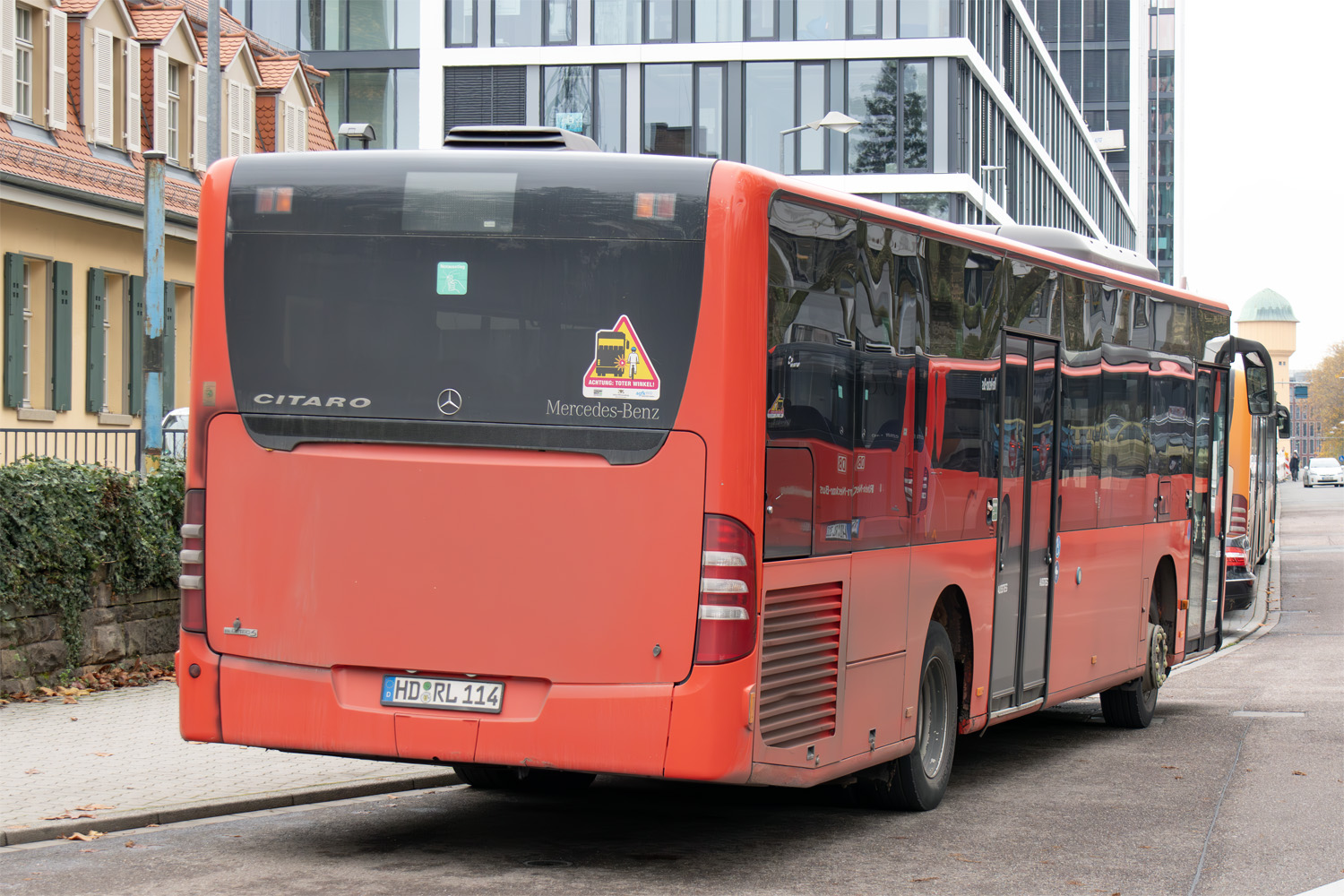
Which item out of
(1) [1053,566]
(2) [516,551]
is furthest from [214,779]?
(1) [1053,566]

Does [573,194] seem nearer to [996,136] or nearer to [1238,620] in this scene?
[1238,620]

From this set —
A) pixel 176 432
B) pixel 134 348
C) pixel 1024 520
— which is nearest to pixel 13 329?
pixel 134 348

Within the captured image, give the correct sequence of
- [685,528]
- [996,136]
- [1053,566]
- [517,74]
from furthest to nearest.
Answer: [996,136] → [517,74] → [1053,566] → [685,528]

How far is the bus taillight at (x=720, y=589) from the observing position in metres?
7.34

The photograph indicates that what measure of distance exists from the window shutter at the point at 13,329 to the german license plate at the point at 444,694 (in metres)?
18.3

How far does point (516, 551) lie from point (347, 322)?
1.23m

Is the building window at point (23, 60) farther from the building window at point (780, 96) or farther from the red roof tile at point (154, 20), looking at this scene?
the building window at point (780, 96)

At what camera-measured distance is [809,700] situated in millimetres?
8047

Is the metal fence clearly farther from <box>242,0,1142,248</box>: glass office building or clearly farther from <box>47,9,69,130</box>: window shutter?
<box>242,0,1142,248</box>: glass office building

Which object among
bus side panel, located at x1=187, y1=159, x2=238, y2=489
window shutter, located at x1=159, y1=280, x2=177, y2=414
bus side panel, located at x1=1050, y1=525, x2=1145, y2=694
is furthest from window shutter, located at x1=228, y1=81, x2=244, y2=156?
bus side panel, located at x1=187, y1=159, x2=238, y2=489

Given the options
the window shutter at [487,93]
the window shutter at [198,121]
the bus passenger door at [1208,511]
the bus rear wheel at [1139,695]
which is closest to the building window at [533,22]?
the window shutter at [487,93]

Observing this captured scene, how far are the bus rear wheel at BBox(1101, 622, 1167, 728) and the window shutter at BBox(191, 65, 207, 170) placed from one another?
20.3 metres

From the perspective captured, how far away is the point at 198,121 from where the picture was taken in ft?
98.7

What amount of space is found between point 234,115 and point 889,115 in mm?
21773
